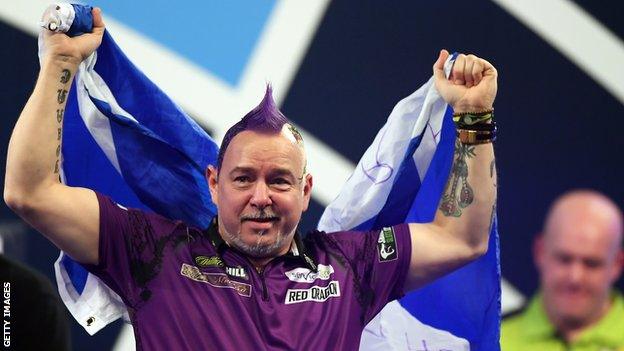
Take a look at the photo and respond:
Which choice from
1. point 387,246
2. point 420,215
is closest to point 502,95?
point 420,215

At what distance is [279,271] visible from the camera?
8.89ft

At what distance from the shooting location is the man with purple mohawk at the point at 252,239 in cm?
253

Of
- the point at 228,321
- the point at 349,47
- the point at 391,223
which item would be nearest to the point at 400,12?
the point at 349,47

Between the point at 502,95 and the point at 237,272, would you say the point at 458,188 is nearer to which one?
the point at 237,272

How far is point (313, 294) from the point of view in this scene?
2676mm

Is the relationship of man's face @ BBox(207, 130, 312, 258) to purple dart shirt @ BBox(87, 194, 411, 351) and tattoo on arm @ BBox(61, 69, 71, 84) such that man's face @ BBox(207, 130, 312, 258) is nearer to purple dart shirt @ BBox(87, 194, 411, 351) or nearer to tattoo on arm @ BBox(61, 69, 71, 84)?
purple dart shirt @ BBox(87, 194, 411, 351)

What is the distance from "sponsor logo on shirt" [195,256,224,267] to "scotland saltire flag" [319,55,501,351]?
49cm

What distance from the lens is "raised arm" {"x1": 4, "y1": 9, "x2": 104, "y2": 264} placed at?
246 centimetres

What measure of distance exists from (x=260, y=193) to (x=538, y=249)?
148cm

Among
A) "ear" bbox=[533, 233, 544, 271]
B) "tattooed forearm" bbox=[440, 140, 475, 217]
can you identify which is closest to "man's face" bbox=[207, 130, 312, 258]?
"tattooed forearm" bbox=[440, 140, 475, 217]

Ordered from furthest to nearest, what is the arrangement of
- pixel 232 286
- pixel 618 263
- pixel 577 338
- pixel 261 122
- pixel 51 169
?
pixel 618 263, pixel 577 338, pixel 261 122, pixel 232 286, pixel 51 169

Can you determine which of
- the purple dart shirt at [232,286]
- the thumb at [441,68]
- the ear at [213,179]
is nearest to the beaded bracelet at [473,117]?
the thumb at [441,68]

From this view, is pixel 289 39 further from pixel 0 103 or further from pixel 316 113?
pixel 0 103

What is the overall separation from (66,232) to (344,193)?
0.83 m
